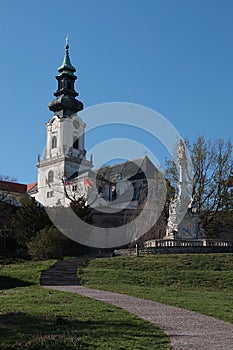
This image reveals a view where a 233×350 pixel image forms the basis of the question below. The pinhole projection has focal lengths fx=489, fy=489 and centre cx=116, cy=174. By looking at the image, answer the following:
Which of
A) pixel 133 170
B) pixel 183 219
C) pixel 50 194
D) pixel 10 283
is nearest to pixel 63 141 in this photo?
pixel 50 194

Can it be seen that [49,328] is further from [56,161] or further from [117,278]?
[56,161]

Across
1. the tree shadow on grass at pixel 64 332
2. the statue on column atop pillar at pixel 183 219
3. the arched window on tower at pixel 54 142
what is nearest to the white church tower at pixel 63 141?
the arched window on tower at pixel 54 142

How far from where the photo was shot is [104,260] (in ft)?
97.9

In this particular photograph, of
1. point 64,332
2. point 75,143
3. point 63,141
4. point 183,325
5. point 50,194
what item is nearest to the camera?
point 64,332

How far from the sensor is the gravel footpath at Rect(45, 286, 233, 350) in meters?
8.80

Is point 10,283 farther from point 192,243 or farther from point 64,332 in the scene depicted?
point 64,332

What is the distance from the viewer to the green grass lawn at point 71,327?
8.25 m

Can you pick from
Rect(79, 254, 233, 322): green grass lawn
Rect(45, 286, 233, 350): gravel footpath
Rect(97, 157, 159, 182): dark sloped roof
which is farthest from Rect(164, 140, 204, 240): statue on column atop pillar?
Rect(97, 157, 159, 182): dark sloped roof

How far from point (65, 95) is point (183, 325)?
6935cm

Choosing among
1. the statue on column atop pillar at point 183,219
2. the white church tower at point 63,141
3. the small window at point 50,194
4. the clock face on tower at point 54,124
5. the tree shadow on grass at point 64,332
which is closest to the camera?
the tree shadow on grass at point 64,332

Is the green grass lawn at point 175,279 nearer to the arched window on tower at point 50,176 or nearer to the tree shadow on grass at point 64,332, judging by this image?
the tree shadow on grass at point 64,332

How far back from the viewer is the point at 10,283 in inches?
896

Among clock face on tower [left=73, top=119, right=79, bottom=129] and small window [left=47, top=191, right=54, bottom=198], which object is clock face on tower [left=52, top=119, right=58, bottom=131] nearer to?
clock face on tower [left=73, top=119, right=79, bottom=129]

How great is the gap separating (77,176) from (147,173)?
1043 centimetres
